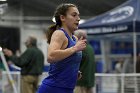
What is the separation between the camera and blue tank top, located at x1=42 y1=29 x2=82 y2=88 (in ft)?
17.3

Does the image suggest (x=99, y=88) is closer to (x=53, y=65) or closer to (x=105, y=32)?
(x=105, y=32)

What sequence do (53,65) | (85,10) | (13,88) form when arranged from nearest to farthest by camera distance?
(53,65)
(13,88)
(85,10)

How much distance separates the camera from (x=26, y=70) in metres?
12.2

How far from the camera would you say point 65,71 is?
5305mm

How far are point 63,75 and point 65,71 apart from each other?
1.8 inches

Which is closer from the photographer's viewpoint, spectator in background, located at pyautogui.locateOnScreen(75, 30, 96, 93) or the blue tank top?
the blue tank top

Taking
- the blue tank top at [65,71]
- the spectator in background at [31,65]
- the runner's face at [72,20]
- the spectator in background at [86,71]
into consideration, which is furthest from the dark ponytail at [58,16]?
the spectator in background at [31,65]

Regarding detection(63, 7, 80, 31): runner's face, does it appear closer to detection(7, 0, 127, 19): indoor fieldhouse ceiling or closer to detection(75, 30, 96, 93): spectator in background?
detection(75, 30, 96, 93): spectator in background

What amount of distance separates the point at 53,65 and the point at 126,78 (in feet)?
22.7

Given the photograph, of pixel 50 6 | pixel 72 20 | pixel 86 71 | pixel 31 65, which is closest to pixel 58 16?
pixel 72 20

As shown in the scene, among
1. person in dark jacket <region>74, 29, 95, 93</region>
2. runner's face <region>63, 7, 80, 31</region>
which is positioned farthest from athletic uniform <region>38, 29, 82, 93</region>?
person in dark jacket <region>74, 29, 95, 93</region>

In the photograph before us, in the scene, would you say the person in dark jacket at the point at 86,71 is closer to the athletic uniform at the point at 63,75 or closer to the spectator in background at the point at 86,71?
the spectator in background at the point at 86,71

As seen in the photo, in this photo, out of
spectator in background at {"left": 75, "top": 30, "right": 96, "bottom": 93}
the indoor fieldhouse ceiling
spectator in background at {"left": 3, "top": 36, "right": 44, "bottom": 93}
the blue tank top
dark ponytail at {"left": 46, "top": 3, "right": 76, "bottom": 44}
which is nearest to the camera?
the blue tank top

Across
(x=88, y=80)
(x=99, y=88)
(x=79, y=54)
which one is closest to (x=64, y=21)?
(x=79, y=54)
